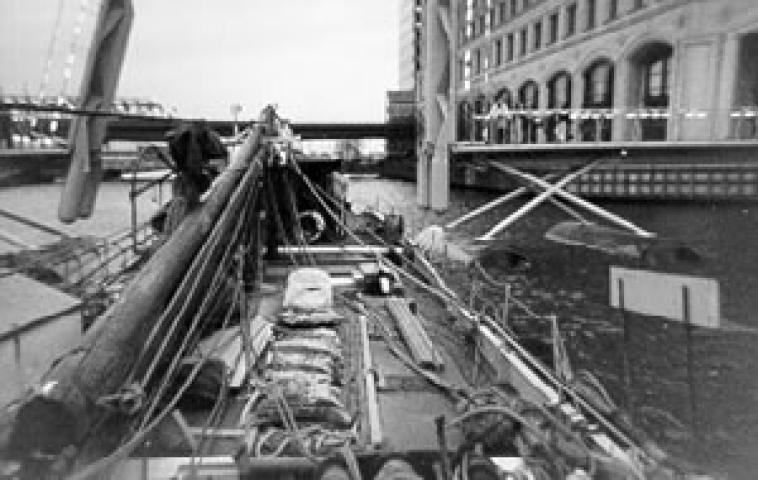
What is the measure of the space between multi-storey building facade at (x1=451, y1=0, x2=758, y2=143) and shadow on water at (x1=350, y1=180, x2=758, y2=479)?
24.9ft

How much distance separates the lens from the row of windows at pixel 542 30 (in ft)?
156

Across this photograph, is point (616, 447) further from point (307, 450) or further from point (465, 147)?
point (465, 147)

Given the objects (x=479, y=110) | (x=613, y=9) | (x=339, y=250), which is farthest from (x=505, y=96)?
(x=339, y=250)

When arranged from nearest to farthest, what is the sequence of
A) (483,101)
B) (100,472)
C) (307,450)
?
1. (100,472)
2. (307,450)
3. (483,101)

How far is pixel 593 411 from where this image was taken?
562 cm

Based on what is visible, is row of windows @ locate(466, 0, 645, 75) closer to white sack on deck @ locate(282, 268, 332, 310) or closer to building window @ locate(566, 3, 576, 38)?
building window @ locate(566, 3, 576, 38)

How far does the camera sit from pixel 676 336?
15586 mm

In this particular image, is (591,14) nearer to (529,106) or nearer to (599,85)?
(599,85)

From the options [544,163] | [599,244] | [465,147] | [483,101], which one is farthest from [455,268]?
[483,101]

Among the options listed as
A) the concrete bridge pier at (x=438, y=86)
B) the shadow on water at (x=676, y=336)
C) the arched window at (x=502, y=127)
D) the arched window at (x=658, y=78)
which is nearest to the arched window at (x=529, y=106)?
the arched window at (x=502, y=127)

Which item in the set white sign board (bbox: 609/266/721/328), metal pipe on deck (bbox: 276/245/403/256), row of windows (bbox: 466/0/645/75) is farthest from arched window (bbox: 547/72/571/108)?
white sign board (bbox: 609/266/721/328)

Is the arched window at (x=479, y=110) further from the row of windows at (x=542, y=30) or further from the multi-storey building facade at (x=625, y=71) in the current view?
the row of windows at (x=542, y=30)

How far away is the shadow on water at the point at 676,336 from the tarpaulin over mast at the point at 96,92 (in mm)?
5969

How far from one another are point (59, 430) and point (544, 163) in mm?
33080
